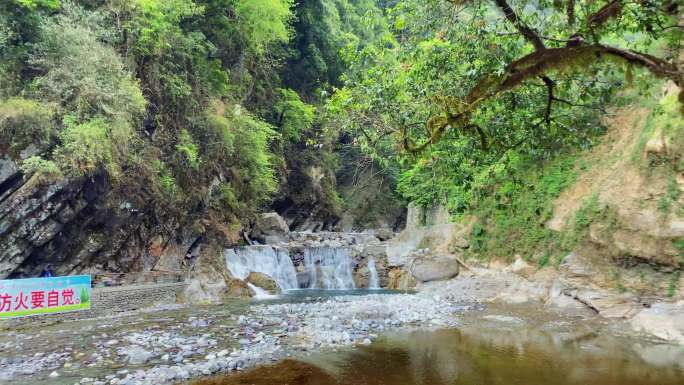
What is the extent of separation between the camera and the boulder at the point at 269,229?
20.4m

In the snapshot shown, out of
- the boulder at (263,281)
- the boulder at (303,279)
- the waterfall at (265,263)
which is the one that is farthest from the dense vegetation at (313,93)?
the boulder at (303,279)

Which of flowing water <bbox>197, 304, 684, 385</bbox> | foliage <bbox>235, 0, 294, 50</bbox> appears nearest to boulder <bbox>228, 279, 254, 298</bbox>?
flowing water <bbox>197, 304, 684, 385</bbox>

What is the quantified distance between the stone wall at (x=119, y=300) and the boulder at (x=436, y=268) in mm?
8020

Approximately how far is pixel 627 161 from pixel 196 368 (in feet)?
37.9

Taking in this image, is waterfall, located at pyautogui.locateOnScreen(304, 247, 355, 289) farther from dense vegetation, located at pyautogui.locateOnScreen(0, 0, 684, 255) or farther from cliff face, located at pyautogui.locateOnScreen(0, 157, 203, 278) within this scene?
cliff face, located at pyautogui.locateOnScreen(0, 157, 203, 278)

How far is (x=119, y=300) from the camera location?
11.2 metres

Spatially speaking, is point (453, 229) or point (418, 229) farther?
point (418, 229)

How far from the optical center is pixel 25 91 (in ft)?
35.8

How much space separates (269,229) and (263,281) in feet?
17.9

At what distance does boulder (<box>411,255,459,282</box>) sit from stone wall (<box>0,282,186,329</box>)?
8020 mm

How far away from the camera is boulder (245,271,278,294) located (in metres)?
15.5

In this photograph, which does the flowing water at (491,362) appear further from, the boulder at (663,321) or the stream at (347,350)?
the boulder at (663,321)

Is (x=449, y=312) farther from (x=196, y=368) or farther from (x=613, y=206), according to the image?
(x=196, y=368)

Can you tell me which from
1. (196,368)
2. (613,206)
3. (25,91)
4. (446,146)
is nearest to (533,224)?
(613,206)
